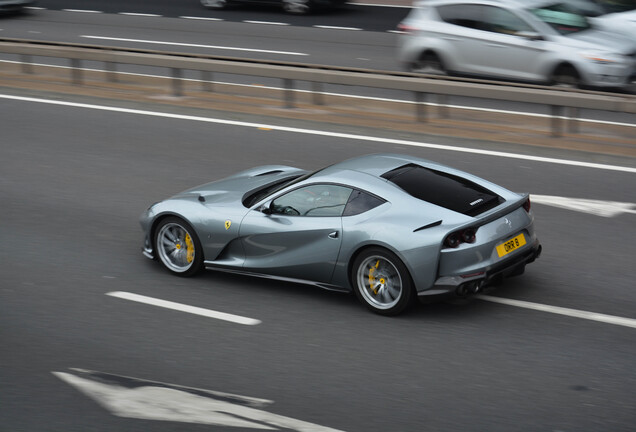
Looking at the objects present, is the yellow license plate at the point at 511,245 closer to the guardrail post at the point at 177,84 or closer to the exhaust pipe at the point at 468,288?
the exhaust pipe at the point at 468,288

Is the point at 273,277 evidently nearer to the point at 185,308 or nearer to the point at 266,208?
the point at 266,208

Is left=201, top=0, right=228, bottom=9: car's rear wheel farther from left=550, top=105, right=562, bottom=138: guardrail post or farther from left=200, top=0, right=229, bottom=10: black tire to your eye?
left=550, top=105, right=562, bottom=138: guardrail post

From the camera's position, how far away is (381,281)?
780 cm

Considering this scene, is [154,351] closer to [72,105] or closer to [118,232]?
[118,232]

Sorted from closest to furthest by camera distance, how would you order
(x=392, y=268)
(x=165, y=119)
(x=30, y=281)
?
(x=392, y=268) < (x=30, y=281) < (x=165, y=119)

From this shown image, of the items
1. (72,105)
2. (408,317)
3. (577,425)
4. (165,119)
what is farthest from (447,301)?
(72,105)

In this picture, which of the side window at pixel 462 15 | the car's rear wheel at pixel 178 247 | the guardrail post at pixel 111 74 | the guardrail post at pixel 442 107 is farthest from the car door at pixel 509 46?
the car's rear wheel at pixel 178 247

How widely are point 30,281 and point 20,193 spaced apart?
10.0 ft

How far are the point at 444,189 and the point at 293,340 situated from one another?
6.19ft

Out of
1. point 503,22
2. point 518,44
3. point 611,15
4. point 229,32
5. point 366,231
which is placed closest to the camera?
point 366,231

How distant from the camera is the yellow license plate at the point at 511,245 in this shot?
7691 mm

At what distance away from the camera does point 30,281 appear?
29.1 feet

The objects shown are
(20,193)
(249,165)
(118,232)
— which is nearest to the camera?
(118,232)

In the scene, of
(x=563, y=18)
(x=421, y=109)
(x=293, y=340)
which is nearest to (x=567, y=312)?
(x=293, y=340)
